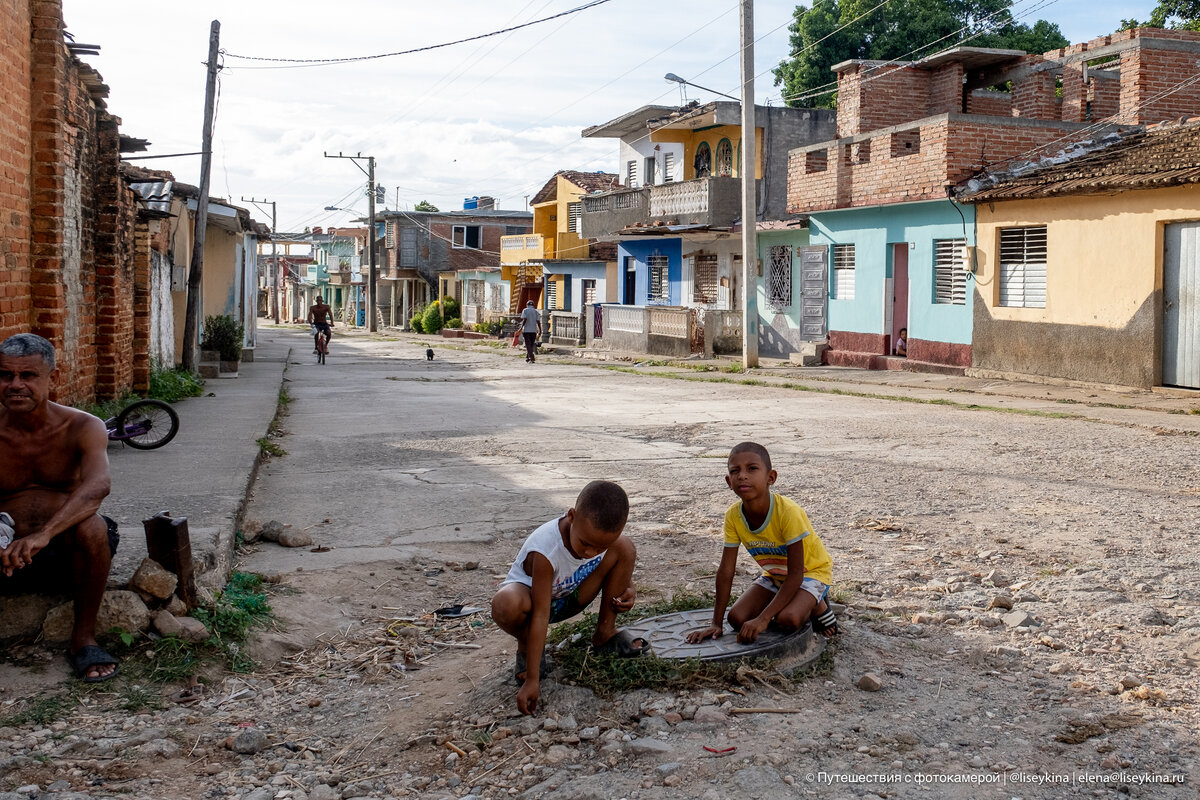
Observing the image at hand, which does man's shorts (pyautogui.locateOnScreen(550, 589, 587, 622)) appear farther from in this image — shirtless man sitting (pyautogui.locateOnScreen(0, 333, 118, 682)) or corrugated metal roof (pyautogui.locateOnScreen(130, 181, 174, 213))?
corrugated metal roof (pyautogui.locateOnScreen(130, 181, 174, 213))

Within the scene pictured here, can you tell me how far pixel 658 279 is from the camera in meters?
34.9

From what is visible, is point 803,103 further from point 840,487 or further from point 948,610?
point 948,610

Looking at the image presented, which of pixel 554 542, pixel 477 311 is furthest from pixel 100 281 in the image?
pixel 477 311

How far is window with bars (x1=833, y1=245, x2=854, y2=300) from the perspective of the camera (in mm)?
23812

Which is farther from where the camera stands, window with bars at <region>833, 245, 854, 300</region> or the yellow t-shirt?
window with bars at <region>833, 245, 854, 300</region>

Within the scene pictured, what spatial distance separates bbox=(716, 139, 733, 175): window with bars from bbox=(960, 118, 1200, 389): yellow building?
1280 cm

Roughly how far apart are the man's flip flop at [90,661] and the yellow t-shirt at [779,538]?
2.52m

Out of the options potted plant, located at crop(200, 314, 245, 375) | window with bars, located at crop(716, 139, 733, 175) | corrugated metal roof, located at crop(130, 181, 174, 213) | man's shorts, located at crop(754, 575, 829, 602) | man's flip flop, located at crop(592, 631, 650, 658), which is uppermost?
window with bars, located at crop(716, 139, 733, 175)

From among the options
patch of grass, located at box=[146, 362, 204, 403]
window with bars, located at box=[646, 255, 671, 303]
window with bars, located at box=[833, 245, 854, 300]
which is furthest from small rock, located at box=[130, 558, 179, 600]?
window with bars, located at box=[646, 255, 671, 303]

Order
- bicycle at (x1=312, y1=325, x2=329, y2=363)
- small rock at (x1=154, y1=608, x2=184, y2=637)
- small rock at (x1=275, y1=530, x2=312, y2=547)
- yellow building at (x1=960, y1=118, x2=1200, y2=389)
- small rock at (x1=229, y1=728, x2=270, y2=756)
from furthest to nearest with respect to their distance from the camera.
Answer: bicycle at (x1=312, y1=325, x2=329, y2=363) < yellow building at (x1=960, y1=118, x2=1200, y2=389) < small rock at (x1=275, y1=530, x2=312, y2=547) < small rock at (x1=154, y1=608, x2=184, y2=637) < small rock at (x1=229, y1=728, x2=270, y2=756)

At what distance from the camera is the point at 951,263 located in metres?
20.7

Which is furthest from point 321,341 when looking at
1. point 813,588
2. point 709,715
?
point 709,715

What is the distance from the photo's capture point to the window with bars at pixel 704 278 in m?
31.5

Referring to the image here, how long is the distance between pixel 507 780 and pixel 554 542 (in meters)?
0.90
